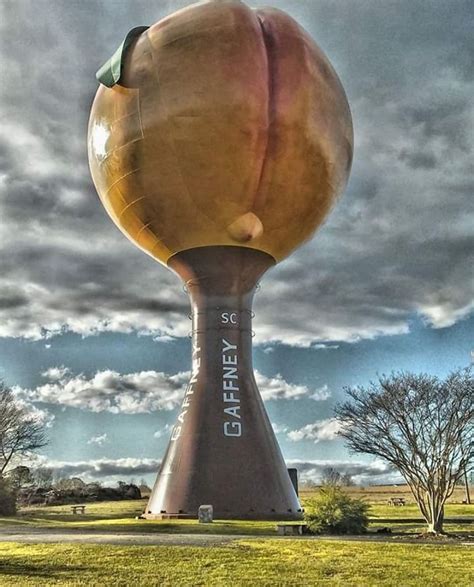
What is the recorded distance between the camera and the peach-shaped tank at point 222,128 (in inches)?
790

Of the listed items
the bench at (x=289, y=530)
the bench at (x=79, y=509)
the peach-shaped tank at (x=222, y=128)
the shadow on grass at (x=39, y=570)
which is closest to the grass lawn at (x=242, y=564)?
the shadow on grass at (x=39, y=570)

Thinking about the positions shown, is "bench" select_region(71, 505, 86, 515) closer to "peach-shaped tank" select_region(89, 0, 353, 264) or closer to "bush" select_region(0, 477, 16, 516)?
"bush" select_region(0, 477, 16, 516)

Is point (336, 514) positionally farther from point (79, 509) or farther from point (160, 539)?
point (79, 509)

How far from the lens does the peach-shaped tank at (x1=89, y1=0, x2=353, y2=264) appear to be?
65.9ft

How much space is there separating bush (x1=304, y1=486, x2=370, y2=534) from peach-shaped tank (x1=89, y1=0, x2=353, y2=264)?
7719mm

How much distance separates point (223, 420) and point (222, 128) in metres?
8.14

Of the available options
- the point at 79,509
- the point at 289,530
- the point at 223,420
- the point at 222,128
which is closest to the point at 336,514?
the point at 289,530

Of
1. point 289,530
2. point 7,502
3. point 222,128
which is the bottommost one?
point 289,530

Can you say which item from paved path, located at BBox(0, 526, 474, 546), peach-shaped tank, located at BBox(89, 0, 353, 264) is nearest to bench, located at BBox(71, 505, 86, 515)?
paved path, located at BBox(0, 526, 474, 546)

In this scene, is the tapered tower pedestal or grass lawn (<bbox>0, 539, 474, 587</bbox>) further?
the tapered tower pedestal

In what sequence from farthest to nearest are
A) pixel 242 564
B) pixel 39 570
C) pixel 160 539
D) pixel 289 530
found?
pixel 289 530 < pixel 160 539 < pixel 242 564 < pixel 39 570

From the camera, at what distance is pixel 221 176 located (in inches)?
800

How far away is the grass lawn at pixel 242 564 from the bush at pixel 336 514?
402 cm

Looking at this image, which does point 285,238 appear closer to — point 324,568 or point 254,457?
point 254,457
